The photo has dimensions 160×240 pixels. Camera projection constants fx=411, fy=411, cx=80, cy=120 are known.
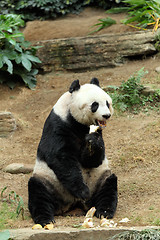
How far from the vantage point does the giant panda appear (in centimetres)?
501

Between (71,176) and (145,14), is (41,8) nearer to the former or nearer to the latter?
(145,14)

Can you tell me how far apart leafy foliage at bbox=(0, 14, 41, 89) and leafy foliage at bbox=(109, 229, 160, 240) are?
6260 mm

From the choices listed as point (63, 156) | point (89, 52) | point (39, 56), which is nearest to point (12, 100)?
point (39, 56)

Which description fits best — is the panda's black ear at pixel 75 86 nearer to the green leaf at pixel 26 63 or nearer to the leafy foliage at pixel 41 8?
the green leaf at pixel 26 63

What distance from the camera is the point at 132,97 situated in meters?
8.64

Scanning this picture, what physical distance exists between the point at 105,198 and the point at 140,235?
128cm

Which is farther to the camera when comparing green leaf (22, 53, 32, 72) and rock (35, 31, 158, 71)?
rock (35, 31, 158, 71)

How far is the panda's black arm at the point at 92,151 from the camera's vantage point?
16.5 ft

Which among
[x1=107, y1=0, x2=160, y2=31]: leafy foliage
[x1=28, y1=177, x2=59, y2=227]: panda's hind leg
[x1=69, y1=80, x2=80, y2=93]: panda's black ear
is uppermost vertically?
[x1=69, y1=80, x2=80, y2=93]: panda's black ear

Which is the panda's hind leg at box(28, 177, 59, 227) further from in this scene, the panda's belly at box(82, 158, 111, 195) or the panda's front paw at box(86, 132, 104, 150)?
the panda's front paw at box(86, 132, 104, 150)

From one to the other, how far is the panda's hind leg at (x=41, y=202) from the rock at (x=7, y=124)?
3.03 metres

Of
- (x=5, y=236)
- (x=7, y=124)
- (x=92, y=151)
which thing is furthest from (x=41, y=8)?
(x=5, y=236)

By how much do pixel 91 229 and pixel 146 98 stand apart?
5049 mm

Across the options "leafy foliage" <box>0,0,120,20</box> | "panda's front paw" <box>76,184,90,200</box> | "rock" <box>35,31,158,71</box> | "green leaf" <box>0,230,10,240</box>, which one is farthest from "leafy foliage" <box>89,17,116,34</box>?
"green leaf" <box>0,230,10,240</box>
